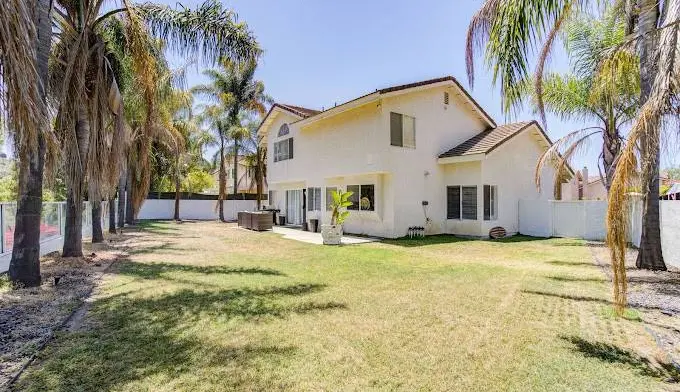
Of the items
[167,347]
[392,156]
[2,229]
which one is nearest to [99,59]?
[2,229]

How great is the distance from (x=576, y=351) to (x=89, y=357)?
611 centimetres

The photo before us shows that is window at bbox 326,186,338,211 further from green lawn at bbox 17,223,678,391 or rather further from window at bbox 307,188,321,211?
green lawn at bbox 17,223,678,391

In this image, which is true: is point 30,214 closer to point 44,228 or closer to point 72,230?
point 72,230

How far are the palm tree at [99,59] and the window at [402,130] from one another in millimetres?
8164

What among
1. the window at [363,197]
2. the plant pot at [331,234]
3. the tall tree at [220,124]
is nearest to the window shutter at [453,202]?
Result: the window at [363,197]

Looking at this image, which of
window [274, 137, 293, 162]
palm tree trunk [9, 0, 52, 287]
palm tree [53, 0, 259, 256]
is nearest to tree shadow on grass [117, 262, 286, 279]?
palm tree trunk [9, 0, 52, 287]

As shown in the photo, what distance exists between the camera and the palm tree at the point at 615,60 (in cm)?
437

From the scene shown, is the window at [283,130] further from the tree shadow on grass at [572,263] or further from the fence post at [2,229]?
the tree shadow on grass at [572,263]

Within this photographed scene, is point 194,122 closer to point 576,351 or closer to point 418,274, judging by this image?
point 418,274

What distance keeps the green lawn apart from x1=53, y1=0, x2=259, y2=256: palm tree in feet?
9.44

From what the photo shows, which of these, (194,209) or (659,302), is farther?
(194,209)

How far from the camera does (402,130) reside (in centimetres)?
1812

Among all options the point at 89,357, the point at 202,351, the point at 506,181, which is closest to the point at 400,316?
the point at 202,351

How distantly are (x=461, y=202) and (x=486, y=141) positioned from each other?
140 inches
